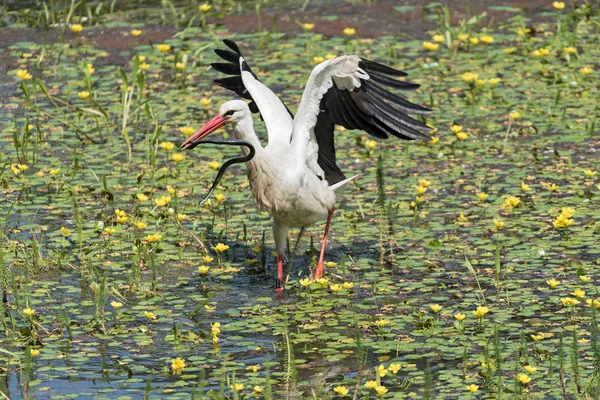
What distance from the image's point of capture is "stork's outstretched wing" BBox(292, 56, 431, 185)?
6.70 meters

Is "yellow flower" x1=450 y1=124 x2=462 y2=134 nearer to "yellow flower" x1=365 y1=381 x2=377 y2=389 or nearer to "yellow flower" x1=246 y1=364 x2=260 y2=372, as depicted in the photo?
"yellow flower" x1=246 y1=364 x2=260 y2=372

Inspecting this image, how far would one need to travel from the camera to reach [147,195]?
8.07 metres

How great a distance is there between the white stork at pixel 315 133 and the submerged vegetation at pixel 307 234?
13.4 inches

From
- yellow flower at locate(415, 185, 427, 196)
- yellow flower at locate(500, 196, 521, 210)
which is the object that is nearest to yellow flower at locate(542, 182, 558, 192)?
yellow flower at locate(500, 196, 521, 210)

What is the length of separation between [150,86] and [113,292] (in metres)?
→ 3.95

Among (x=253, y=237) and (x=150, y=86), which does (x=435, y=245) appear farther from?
(x=150, y=86)

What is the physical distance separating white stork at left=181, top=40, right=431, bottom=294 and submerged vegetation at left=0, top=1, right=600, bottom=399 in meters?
0.34

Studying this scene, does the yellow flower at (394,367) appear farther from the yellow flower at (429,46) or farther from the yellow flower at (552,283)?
the yellow flower at (429,46)


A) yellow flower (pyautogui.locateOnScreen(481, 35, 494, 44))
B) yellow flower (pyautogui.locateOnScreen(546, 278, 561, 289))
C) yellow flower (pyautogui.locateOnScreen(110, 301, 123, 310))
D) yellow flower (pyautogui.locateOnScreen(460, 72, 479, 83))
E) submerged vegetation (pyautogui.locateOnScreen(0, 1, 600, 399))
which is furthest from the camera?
yellow flower (pyautogui.locateOnScreen(481, 35, 494, 44))

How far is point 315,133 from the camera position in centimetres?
689

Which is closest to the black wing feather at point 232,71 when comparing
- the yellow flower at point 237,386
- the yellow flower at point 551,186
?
the yellow flower at point 551,186

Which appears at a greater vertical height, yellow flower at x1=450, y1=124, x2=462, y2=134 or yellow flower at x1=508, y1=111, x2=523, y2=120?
yellow flower at x1=508, y1=111, x2=523, y2=120

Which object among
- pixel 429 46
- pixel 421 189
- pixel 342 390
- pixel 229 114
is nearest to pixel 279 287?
pixel 229 114

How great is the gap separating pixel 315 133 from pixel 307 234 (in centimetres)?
107
